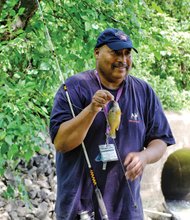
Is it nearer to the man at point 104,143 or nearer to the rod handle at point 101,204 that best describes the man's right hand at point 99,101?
the man at point 104,143

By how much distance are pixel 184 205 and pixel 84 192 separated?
820 centimetres

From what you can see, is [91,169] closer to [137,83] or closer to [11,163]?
[137,83]

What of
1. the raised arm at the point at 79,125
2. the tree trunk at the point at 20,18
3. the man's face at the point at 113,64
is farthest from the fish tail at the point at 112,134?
the tree trunk at the point at 20,18

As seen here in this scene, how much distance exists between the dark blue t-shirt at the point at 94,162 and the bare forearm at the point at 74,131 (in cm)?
6

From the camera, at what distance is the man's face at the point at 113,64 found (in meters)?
2.10

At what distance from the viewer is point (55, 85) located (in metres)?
3.43

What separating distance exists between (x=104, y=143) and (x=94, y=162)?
0.09 m

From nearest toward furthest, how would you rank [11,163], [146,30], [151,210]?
1. [146,30]
2. [11,163]
3. [151,210]

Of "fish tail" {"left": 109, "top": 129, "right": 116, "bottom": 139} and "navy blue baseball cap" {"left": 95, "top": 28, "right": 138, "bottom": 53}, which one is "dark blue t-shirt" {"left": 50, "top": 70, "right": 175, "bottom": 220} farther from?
"navy blue baseball cap" {"left": 95, "top": 28, "right": 138, "bottom": 53}

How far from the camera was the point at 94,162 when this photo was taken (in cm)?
204

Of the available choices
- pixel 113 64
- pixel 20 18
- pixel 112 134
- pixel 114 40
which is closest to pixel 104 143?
pixel 112 134

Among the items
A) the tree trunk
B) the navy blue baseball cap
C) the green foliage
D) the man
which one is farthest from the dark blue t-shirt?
the tree trunk

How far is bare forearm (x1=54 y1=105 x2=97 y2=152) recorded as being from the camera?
6.30 feet

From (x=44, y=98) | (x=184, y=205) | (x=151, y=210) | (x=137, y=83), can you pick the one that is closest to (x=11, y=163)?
(x=44, y=98)
